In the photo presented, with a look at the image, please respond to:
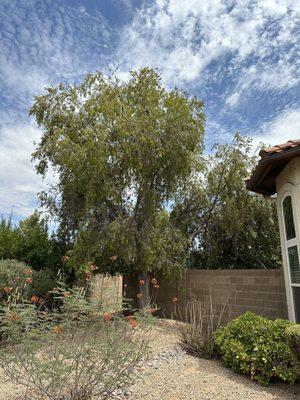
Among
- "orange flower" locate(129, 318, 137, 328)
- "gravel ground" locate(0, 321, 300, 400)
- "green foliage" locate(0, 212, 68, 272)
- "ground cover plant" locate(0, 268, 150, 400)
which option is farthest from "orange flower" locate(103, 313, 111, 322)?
"green foliage" locate(0, 212, 68, 272)

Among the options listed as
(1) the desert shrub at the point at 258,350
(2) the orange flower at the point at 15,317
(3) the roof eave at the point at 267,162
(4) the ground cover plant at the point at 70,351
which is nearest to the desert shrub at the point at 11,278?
(4) the ground cover plant at the point at 70,351

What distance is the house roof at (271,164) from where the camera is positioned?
686 centimetres

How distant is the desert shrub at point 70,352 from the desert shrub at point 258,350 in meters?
2.02

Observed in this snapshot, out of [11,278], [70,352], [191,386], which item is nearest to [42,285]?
[11,278]

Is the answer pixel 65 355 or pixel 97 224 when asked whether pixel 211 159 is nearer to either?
pixel 97 224

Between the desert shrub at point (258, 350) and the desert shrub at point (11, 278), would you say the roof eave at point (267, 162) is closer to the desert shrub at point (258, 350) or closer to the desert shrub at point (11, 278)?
the desert shrub at point (258, 350)

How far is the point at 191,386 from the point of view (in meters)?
5.68

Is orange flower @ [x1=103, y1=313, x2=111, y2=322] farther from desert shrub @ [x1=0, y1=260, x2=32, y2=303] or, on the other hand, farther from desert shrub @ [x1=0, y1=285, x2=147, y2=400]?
desert shrub @ [x1=0, y1=260, x2=32, y2=303]

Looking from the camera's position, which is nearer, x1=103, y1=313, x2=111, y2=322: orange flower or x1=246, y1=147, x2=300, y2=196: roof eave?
x1=103, y1=313, x2=111, y2=322: orange flower

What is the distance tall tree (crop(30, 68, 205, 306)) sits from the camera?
34.6 feet

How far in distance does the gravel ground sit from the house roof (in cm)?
378

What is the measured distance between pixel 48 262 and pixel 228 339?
8.86m

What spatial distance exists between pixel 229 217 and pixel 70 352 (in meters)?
9.10

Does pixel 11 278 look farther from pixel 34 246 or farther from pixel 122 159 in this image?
pixel 122 159
